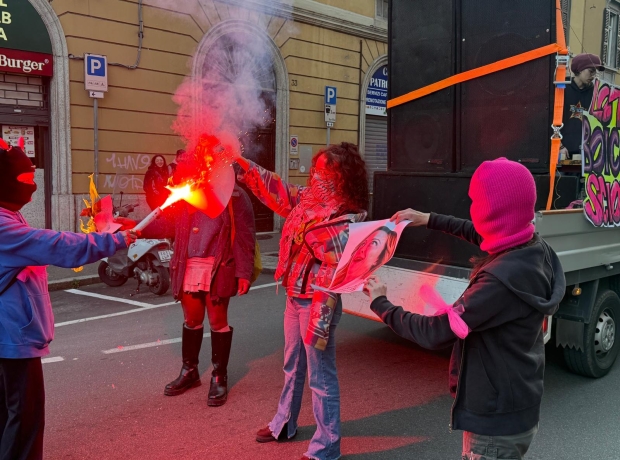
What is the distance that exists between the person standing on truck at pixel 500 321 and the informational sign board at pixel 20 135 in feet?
34.2

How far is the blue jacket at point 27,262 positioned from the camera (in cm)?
270

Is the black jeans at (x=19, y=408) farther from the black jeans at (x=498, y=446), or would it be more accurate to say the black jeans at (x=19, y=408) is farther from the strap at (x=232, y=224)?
the black jeans at (x=498, y=446)

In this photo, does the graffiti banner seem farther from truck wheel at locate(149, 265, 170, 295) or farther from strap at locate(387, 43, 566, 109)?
truck wheel at locate(149, 265, 170, 295)

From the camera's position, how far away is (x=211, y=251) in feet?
14.1

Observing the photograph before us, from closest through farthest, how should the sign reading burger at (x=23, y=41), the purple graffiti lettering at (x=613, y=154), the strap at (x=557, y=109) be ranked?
the strap at (x=557, y=109) < the purple graffiti lettering at (x=613, y=154) < the sign reading burger at (x=23, y=41)

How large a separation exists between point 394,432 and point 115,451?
180 centimetres

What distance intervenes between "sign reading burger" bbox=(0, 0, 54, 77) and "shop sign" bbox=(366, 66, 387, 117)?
9049 mm

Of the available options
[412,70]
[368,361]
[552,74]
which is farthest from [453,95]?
[368,361]

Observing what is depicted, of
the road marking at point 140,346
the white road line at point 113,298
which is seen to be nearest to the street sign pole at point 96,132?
the white road line at point 113,298

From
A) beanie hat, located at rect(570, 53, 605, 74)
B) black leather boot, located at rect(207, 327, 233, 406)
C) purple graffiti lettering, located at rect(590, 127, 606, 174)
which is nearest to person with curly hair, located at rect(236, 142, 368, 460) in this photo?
black leather boot, located at rect(207, 327, 233, 406)

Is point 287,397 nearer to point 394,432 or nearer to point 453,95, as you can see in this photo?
point 394,432

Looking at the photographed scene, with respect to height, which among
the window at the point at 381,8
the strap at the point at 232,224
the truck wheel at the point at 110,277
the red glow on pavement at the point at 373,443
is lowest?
the red glow on pavement at the point at 373,443

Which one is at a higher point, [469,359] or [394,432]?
[469,359]

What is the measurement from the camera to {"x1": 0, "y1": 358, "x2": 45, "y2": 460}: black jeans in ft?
9.04
